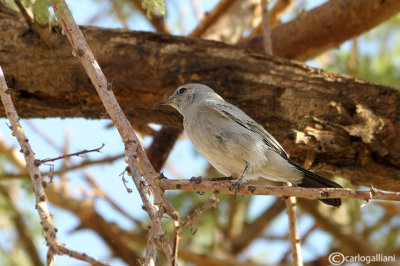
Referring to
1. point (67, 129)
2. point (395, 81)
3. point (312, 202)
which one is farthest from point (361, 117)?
point (67, 129)

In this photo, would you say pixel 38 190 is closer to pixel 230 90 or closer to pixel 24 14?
pixel 24 14

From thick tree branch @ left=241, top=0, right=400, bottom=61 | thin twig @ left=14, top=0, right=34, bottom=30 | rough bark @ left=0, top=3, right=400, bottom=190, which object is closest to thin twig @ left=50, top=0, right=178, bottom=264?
thin twig @ left=14, top=0, right=34, bottom=30

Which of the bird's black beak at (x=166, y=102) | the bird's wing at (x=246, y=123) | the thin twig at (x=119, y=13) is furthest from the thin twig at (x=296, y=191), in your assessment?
the thin twig at (x=119, y=13)

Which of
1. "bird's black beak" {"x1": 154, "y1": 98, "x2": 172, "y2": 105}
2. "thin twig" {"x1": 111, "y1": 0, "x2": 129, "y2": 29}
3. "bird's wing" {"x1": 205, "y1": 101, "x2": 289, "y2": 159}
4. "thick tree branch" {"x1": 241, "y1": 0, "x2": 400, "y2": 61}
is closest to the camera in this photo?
"bird's wing" {"x1": 205, "y1": 101, "x2": 289, "y2": 159}

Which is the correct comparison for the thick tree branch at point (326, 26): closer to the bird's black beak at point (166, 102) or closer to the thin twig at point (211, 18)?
the thin twig at point (211, 18)

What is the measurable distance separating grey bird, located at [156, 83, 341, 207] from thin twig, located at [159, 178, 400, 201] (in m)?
0.80

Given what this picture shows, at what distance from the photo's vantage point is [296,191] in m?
2.56

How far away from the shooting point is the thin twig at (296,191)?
2408mm

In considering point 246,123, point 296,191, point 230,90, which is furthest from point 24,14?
point 296,191

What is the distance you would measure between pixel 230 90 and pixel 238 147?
1.02m

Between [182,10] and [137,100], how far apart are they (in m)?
3.91

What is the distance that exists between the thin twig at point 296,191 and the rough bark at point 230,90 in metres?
1.57

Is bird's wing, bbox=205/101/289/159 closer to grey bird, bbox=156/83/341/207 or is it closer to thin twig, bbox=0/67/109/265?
grey bird, bbox=156/83/341/207

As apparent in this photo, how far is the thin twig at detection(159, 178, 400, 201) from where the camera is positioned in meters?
2.41
